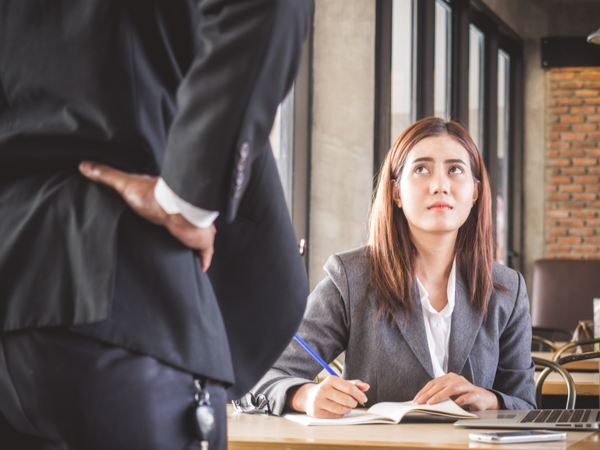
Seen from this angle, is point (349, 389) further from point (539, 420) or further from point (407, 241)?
point (407, 241)

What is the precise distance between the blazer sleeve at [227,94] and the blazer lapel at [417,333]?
1.20m

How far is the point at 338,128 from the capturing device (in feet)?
13.3

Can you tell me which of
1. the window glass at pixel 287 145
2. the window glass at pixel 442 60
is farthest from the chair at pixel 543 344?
the window glass at pixel 442 60

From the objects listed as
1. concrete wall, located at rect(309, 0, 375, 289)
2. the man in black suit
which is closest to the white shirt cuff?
the man in black suit

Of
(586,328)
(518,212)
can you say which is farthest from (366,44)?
(518,212)

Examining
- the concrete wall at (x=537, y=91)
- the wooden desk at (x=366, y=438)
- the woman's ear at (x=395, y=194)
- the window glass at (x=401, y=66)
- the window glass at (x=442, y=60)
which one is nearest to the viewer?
the wooden desk at (x=366, y=438)

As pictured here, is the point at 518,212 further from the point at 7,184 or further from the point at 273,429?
the point at 7,184

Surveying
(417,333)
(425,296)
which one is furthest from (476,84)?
(417,333)

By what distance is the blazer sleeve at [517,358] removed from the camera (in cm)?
176

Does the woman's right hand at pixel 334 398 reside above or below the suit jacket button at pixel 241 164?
below

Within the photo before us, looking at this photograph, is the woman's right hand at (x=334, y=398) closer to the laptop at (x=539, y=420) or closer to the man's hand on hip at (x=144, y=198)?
the laptop at (x=539, y=420)

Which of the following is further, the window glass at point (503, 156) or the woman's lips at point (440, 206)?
the window glass at point (503, 156)

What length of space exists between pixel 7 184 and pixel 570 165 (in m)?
7.85

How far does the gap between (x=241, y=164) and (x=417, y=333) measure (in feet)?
4.00
